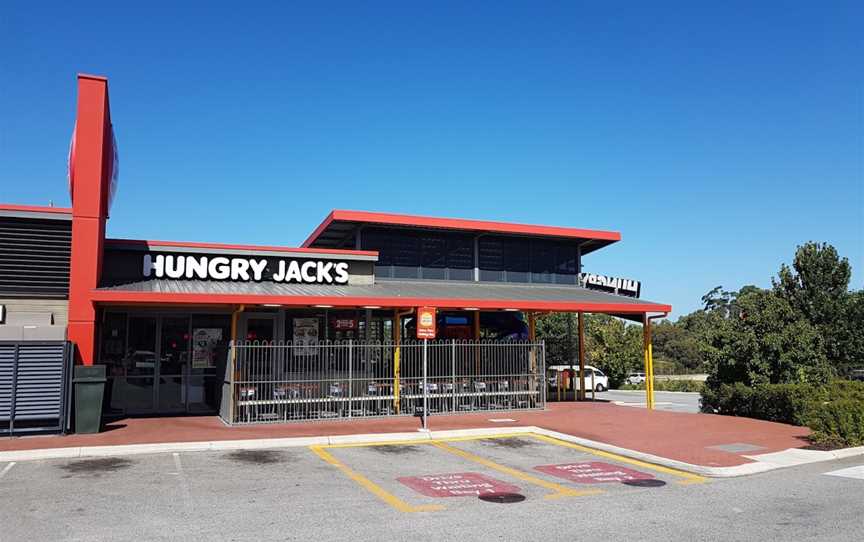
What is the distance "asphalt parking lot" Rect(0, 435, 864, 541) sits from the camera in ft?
24.2

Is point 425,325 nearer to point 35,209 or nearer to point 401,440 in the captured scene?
point 401,440

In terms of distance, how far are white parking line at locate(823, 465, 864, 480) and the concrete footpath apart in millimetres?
766

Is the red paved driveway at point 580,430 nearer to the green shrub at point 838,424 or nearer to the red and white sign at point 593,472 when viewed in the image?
the green shrub at point 838,424

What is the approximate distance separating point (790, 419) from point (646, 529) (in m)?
11.8

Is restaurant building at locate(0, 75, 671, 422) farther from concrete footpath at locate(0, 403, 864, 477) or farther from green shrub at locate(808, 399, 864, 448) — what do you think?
green shrub at locate(808, 399, 864, 448)

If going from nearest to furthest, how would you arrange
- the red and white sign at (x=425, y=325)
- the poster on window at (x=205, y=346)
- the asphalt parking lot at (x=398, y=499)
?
1. the asphalt parking lot at (x=398, y=499)
2. the red and white sign at (x=425, y=325)
3. the poster on window at (x=205, y=346)

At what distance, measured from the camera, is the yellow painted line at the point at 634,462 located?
10.6 m

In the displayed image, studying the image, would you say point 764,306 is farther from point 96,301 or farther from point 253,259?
point 96,301

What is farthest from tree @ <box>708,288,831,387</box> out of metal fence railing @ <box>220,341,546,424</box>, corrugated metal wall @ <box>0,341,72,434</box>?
corrugated metal wall @ <box>0,341,72,434</box>

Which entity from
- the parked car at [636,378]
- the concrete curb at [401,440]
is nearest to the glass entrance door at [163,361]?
the concrete curb at [401,440]

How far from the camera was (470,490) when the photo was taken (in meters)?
9.62

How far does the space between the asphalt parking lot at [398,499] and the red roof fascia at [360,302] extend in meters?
4.08

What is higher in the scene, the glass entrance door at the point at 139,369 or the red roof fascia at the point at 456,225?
the red roof fascia at the point at 456,225

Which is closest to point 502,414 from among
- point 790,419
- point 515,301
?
point 515,301
